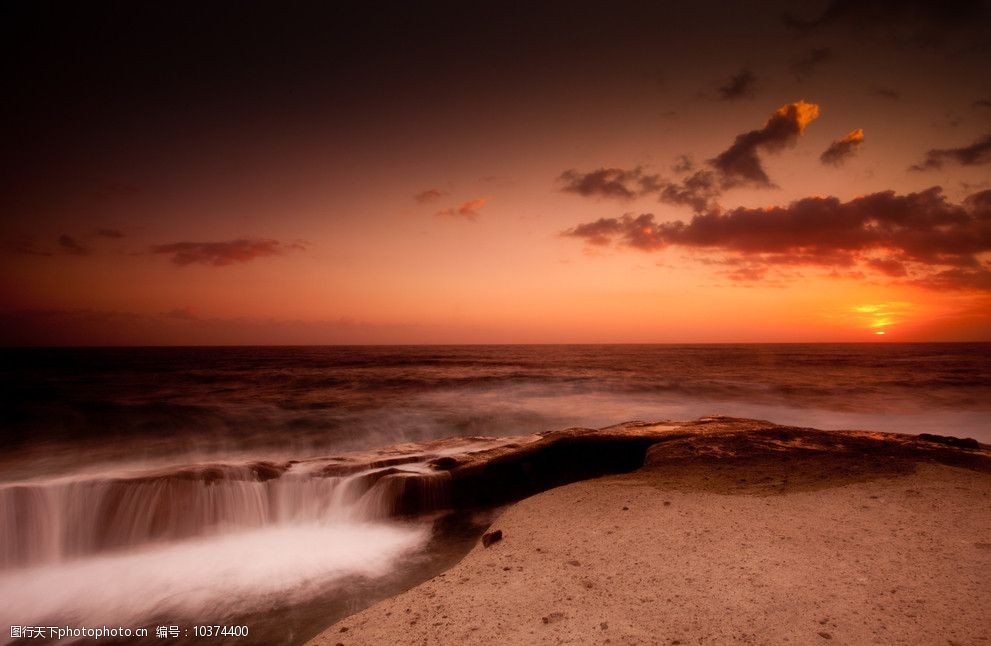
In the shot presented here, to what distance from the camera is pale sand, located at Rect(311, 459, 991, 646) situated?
276cm

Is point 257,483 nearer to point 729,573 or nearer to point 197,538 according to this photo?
point 197,538

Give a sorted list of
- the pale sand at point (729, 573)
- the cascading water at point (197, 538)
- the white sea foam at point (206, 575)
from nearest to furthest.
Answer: the pale sand at point (729, 573), the white sea foam at point (206, 575), the cascading water at point (197, 538)

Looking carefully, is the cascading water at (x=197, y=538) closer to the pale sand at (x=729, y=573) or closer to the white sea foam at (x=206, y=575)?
the white sea foam at (x=206, y=575)

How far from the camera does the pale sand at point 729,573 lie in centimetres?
276

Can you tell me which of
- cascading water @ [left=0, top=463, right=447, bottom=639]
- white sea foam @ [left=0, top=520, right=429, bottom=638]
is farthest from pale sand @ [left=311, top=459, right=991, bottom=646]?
cascading water @ [left=0, top=463, right=447, bottom=639]

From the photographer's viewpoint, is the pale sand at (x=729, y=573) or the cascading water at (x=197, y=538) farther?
the cascading water at (x=197, y=538)

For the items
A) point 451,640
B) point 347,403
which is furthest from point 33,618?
point 347,403

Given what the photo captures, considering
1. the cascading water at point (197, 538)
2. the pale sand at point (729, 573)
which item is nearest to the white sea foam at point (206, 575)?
the cascading water at point (197, 538)

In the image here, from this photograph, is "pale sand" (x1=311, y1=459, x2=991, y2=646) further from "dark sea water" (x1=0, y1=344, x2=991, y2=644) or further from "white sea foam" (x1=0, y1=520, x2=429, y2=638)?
"white sea foam" (x1=0, y1=520, x2=429, y2=638)

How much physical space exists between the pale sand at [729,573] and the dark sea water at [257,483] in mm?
1381

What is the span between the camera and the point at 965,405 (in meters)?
17.6

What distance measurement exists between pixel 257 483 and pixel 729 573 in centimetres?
634

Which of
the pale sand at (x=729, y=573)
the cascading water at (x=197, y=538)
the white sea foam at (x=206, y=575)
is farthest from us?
the cascading water at (x=197, y=538)

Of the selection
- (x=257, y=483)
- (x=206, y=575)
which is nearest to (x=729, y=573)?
(x=206, y=575)
